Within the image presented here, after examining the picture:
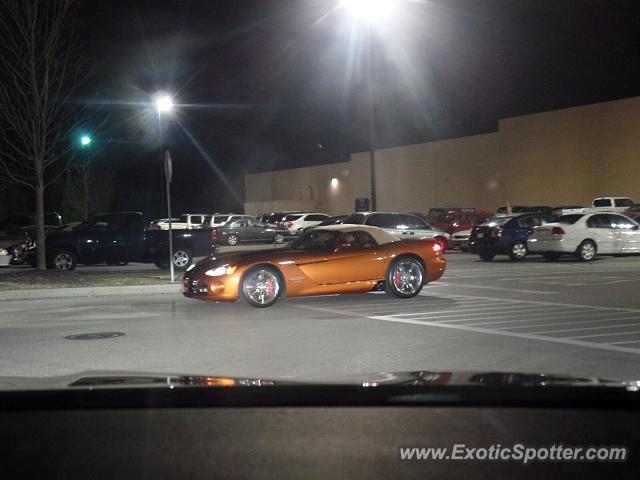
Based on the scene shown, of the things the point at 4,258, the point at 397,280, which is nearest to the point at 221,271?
the point at 397,280

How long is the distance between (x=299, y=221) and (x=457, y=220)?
1440 centimetres

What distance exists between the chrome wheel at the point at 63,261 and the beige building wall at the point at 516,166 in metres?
33.1

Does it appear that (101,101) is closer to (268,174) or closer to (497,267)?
(497,267)

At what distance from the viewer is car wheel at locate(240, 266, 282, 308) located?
44.4 feet

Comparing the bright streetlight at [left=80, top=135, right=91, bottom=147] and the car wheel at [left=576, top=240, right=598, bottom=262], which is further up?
the bright streetlight at [left=80, top=135, right=91, bottom=147]

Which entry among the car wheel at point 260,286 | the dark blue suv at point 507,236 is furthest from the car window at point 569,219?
the car wheel at point 260,286

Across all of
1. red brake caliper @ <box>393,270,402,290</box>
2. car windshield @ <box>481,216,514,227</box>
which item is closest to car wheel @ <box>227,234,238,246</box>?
car windshield @ <box>481,216,514,227</box>

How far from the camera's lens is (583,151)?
46188mm

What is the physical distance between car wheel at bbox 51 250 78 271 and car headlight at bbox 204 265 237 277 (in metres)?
10.1

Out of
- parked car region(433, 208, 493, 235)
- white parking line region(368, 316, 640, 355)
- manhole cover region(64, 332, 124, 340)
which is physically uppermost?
parked car region(433, 208, 493, 235)

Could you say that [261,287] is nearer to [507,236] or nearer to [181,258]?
[181,258]

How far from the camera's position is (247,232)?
4197 centimetres

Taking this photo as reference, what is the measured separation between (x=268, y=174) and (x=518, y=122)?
32051 mm

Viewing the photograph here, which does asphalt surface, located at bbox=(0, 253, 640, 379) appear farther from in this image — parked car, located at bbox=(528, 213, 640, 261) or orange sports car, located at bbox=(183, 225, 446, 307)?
parked car, located at bbox=(528, 213, 640, 261)
